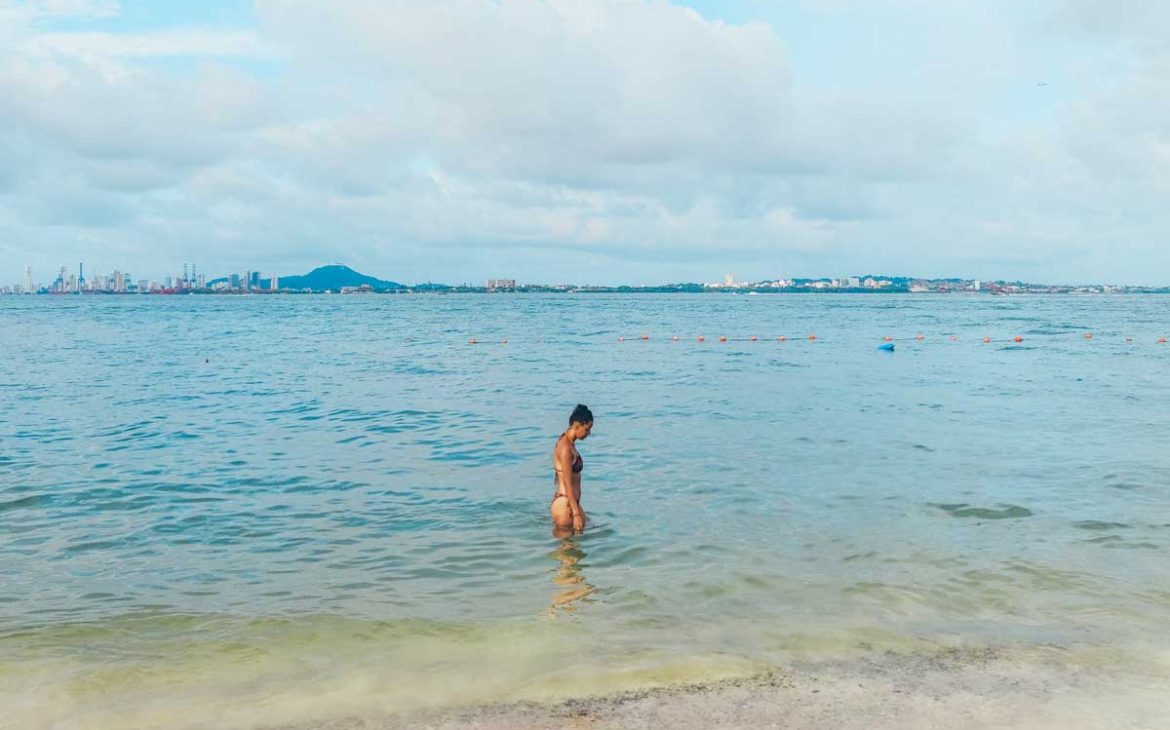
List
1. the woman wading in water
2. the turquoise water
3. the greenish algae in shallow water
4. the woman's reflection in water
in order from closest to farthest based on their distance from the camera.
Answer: the turquoise water → the woman's reflection in water → the woman wading in water → the greenish algae in shallow water

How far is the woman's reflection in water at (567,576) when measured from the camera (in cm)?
978

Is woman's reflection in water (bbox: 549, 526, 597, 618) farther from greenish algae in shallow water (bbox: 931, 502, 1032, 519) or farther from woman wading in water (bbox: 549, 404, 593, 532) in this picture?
greenish algae in shallow water (bbox: 931, 502, 1032, 519)

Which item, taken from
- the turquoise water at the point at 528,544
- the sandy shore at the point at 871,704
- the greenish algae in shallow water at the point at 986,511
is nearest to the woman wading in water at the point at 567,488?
the turquoise water at the point at 528,544

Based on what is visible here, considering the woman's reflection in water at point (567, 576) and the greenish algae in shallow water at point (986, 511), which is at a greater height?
the greenish algae in shallow water at point (986, 511)

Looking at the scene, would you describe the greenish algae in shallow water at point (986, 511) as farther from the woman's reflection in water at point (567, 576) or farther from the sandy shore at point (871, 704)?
the sandy shore at point (871, 704)

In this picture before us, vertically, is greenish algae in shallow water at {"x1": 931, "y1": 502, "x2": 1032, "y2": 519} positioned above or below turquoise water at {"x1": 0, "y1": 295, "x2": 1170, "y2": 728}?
above

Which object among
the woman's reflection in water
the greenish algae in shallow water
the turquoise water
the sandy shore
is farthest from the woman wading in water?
the greenish algae in shallow water

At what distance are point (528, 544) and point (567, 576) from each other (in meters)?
1.49

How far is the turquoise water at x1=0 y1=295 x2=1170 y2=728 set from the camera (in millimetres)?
8203

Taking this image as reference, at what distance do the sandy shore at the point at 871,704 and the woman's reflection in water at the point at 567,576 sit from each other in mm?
2457

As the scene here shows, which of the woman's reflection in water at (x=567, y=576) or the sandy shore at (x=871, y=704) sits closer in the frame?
the sandy shore at (x=871, y=704)

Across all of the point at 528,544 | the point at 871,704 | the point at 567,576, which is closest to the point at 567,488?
the point at 528,544

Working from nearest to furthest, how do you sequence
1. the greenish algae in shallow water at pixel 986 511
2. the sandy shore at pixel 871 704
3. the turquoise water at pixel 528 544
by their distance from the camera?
1. the sandy shore at pixel 871 704
2. the turquoise water at pixel 528 544
3. the greenish algae in shallow water at pixel 986 511

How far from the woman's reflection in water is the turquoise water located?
49 mm
